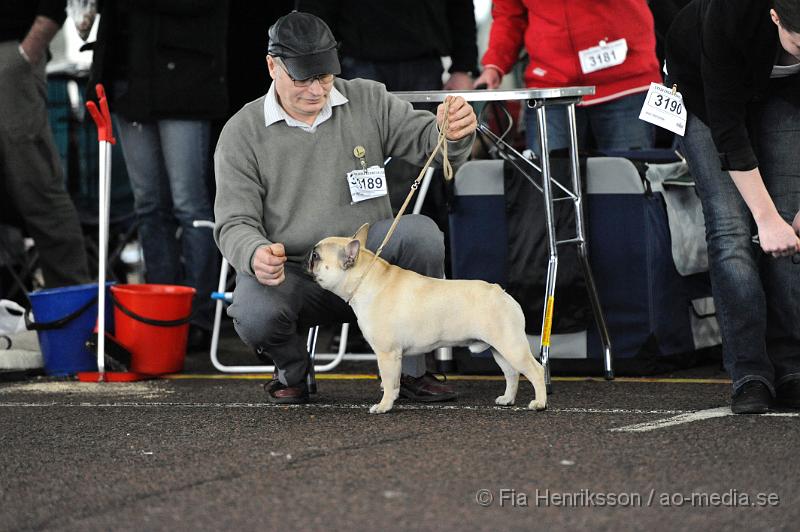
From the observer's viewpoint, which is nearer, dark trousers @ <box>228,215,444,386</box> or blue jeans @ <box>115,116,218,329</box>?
dark trousers @ <box>228,215,444,386</box>

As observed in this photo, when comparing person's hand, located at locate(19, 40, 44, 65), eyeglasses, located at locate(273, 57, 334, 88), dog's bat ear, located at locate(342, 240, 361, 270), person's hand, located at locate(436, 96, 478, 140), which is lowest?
dog's bat ear, located at locate(342, 240, 361, 270)

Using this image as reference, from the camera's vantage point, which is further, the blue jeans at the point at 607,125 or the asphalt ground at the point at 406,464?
the blue jeans at the point at 607,125

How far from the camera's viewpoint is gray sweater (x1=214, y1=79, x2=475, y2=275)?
11.1 ft

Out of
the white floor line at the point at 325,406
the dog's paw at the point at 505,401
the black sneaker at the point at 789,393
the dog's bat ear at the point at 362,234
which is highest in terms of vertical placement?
the dog's bat ear at the point at 362,234

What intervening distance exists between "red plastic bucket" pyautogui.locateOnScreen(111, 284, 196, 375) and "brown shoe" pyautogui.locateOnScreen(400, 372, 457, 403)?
49.1 inches

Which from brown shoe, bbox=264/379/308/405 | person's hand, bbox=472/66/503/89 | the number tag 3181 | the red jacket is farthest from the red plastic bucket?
the number tag 3181

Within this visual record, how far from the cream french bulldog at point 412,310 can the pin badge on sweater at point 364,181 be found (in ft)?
0.79

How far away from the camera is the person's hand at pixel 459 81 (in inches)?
189

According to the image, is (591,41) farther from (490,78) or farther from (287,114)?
(287,114)

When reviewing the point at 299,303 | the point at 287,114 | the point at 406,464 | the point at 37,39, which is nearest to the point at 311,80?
the point at 287,114

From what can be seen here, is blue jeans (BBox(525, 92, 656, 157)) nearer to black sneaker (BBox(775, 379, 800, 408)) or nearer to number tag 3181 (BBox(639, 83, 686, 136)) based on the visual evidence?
number tag 3181 (BBox(639, 83, 686, 136))

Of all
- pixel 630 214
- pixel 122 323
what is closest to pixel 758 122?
pixel 630 214

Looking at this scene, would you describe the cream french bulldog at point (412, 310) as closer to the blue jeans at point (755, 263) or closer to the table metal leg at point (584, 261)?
the blue jeans at point (755, 263)

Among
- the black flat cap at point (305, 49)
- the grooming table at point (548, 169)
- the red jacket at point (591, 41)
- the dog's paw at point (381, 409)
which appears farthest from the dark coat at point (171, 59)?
the dog's paw at point (381, 409)
